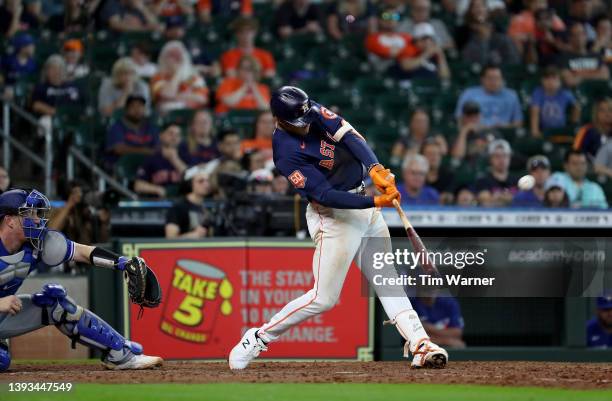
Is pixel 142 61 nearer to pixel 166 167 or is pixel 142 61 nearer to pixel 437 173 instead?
pixel 166 167

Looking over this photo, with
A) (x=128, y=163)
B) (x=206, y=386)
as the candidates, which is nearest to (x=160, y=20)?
(x=128, y=163)

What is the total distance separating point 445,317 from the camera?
1038cm

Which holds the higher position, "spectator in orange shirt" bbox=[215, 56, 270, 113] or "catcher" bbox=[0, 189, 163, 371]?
"spectator in orange shirt" bbox=[215, 56, 270, 113]

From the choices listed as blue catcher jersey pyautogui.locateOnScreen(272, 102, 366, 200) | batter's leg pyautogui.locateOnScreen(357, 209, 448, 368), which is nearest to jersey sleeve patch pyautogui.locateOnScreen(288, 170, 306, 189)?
blue catcher jersey pyautogui.locateOnScreen(272, 102, 366, 200)

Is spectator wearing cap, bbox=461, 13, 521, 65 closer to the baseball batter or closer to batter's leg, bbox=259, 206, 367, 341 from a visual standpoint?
the baseball batter

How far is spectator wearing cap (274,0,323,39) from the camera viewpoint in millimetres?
15172

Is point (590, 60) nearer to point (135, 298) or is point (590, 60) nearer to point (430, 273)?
point (430, 273)

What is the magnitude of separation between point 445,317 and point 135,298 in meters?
3.61

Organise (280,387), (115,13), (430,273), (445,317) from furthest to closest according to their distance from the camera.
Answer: (115,13) → (445,317) → (430,273) → (280,387)

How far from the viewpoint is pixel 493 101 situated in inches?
543

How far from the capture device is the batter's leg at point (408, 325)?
7.62 metres

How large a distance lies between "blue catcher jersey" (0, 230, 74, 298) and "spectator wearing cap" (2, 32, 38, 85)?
6.45 m

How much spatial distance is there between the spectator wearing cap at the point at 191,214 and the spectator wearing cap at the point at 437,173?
2.43 meters
